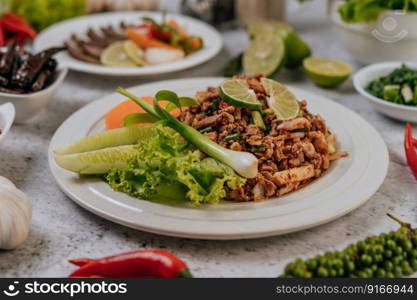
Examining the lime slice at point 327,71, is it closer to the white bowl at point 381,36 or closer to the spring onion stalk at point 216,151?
the white bowl at point 381,36

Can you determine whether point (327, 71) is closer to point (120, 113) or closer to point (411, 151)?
point (411, 151)

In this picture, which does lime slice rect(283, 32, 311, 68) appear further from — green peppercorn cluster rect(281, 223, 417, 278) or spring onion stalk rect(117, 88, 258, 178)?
green peppercorn cluster rect(281, 223, 417, 278)

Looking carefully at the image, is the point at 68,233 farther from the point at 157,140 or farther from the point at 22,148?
the point at 22,148

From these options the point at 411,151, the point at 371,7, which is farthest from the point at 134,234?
the point at 371,7

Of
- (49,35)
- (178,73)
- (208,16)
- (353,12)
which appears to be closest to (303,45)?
(353,12)

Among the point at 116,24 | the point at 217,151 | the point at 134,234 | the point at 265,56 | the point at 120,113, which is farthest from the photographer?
the point at 116,24
